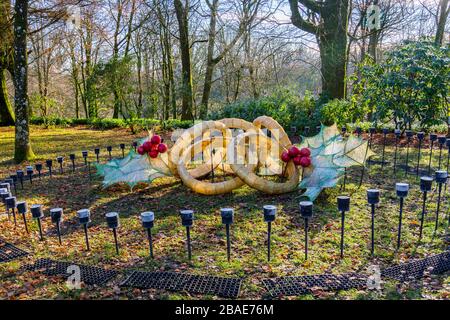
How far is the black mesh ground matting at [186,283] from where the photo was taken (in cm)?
365

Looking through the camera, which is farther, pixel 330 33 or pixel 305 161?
pixel 330 33

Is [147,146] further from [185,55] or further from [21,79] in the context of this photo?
[185,55]

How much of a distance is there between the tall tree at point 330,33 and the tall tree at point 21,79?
8222mm

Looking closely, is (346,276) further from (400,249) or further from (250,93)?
(250,93)

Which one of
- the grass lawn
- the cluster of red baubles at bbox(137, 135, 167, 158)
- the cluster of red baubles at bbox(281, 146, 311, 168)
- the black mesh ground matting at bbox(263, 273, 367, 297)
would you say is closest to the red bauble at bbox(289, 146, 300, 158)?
the cluster of red baubles at bbox(281, 146, 311, 168)

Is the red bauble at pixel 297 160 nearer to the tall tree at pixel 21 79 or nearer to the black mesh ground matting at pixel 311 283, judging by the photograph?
the black mesh ground matting at pixel 311 283

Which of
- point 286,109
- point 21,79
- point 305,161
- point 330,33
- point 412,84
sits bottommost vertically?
point 305,161

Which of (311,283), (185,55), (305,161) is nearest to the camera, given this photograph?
(311,283)

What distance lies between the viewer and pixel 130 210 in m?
6.32

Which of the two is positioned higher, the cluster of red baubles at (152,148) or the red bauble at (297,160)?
the cluster of red baubles at (152,148)

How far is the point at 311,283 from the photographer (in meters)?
3.74

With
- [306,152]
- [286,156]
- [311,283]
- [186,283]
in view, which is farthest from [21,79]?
[311,283]

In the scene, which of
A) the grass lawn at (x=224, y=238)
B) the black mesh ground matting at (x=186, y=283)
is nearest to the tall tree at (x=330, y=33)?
the grass lawn at (x=224, y=238)

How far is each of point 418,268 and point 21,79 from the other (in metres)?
10.0
